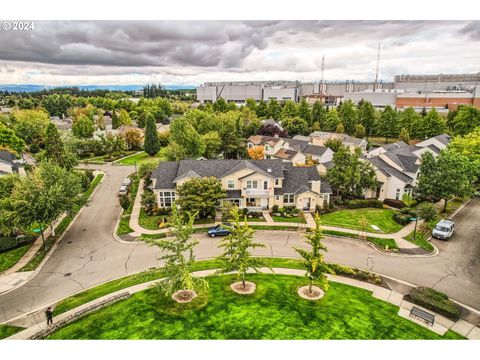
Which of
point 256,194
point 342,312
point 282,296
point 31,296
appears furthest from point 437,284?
point 31,296

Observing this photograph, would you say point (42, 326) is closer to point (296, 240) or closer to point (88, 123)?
point (296, 240)

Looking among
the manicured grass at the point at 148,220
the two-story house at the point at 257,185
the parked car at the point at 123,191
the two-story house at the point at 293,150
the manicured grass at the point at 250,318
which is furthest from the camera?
the two-story house at the point at 293,150

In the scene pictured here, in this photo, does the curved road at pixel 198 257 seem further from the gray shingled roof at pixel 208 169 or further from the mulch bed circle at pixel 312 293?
the gray shingled roof at pixel 208 169

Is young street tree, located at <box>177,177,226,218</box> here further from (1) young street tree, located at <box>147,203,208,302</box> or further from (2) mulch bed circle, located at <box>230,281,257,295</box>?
(1) young street tree, located at <box>147,203,208,302</box>

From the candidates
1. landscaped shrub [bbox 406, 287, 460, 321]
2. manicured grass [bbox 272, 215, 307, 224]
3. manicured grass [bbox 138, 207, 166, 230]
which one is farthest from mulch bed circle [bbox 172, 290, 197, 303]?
manicured grass [bbox 272, 215, 307, 224]

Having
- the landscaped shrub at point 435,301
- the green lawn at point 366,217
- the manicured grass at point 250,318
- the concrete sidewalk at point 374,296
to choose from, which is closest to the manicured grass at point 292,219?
the green lawn at point 366,217
